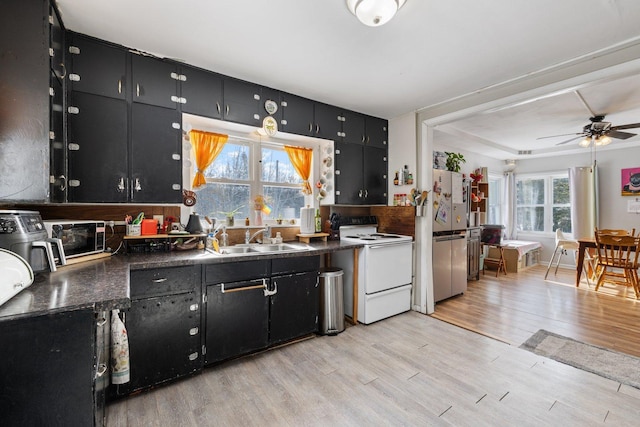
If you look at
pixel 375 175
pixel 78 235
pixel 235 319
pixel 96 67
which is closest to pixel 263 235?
pixel 235 319

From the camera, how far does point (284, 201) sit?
3.38m

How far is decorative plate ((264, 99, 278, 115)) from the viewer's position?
276cm

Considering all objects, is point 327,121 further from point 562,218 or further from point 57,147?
point 562,218

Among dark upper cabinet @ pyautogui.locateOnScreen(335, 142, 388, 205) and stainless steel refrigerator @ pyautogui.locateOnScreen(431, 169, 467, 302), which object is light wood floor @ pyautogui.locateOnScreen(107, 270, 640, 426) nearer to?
stainless steel refrigerator @ pyautogui.locateOnScreen(431, 169, 467, 302)

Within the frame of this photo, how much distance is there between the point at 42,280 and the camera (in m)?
1.40

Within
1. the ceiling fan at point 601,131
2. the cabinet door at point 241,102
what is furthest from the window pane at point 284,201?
the ceiling fan at point 601,131

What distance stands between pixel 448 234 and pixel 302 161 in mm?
2357

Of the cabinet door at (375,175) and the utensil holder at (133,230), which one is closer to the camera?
the utensil holder at (133,230)

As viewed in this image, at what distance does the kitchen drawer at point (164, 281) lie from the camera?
6.11ft

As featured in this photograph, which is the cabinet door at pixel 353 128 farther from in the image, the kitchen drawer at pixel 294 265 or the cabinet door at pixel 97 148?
the cabinet door at pixel 97 148

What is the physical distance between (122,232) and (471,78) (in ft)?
11.0

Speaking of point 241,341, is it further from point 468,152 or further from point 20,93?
point 468,152

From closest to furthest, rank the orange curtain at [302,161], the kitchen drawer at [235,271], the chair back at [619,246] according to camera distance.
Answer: the kitchen drawer at [235,271]
the orange curtain at [302,161]
the chair back at [619,246]

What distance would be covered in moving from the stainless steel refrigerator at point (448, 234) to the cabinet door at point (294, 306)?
1856mm
